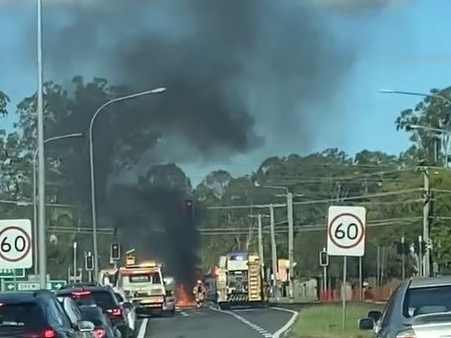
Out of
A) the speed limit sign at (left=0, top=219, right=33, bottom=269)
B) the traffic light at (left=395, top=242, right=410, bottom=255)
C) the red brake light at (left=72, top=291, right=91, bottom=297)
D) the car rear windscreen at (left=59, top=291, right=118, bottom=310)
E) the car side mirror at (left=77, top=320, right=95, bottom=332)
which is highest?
the speed limit sign at (left=0, top=219, right=33, bottom=269)

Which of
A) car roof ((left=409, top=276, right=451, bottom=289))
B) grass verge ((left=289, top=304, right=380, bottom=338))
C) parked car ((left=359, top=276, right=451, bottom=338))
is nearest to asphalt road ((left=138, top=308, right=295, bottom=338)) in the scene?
grass verge ((left=289, top=304, right=380, bottom=338))

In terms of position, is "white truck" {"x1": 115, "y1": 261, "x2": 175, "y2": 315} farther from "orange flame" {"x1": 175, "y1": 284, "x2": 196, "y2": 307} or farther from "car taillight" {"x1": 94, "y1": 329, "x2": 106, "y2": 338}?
"car taillight" {"x1": 94, "y1": 329, "x2": 106, "y2": 338}

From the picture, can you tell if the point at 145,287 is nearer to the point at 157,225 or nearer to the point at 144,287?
the point at 144,287

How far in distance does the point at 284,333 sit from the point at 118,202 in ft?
166

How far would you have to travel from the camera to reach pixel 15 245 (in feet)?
84.4

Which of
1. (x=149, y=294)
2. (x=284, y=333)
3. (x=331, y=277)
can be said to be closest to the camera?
(x=284, y=333)

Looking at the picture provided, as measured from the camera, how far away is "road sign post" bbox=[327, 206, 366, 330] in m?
29.5

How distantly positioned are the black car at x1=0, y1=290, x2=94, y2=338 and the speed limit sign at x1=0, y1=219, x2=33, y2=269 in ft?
27.8

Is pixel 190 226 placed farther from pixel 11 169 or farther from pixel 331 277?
pixel 331 277

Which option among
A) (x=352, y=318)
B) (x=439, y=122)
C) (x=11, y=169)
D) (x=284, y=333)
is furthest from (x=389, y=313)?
(x=439, y=122)

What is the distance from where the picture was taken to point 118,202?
90.1 m

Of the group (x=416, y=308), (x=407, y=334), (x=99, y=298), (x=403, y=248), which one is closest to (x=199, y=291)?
(x=403, y=248)

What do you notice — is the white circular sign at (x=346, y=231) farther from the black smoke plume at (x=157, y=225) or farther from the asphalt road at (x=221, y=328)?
the black smoke plume at (x=157, y=225)

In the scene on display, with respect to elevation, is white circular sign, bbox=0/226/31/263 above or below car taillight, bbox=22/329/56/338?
above
